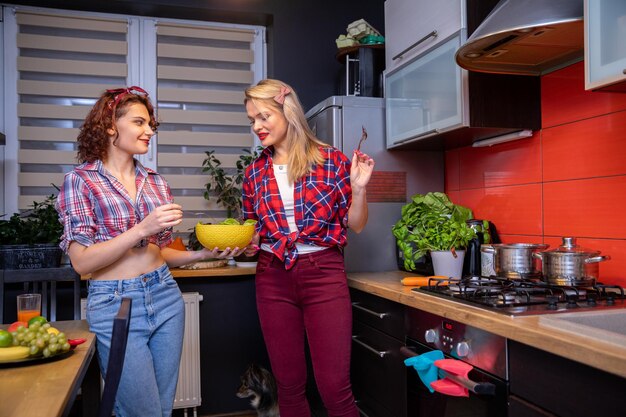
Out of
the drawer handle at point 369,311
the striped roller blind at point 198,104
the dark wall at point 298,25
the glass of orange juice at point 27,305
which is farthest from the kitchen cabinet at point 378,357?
the dark wall at point 298,25

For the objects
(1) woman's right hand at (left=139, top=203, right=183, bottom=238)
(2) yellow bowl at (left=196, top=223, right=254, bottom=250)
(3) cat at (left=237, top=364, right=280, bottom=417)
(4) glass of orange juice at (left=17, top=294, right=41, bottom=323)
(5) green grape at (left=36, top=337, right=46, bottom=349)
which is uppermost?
(1) woman's right hand at (left=139, top=203, right=183, bottom=238)

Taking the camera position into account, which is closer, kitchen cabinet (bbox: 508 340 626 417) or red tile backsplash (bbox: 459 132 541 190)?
kitchen cabinet (bbox: 508 340 626 417)

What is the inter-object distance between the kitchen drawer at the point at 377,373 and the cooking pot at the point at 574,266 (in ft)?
1.94

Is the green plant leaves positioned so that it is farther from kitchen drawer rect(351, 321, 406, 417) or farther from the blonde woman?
kitchen drawer rect(351, 321, 406, 417)

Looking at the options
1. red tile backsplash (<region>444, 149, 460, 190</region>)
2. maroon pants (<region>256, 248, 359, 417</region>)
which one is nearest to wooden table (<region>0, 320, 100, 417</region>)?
maroon pants (<region>256, 248, 359, 417</region>)

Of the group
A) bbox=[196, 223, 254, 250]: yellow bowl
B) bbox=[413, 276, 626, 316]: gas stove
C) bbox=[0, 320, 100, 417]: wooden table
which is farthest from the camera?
bbox=[196, 223, 254, 250]: yellow bowl

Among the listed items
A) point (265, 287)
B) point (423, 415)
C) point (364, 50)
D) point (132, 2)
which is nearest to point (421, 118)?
point (364, 50)

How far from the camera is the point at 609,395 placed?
115cm

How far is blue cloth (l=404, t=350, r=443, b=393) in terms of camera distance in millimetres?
1760

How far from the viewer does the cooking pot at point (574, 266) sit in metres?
1.80

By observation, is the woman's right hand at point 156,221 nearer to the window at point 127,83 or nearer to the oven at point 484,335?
the oven at point 484,335

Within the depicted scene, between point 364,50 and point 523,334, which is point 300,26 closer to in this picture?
point 364,50

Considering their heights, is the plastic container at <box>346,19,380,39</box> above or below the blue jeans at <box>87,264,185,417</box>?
above

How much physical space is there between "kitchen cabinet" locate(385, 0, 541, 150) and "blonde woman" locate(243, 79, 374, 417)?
47 centimetres
